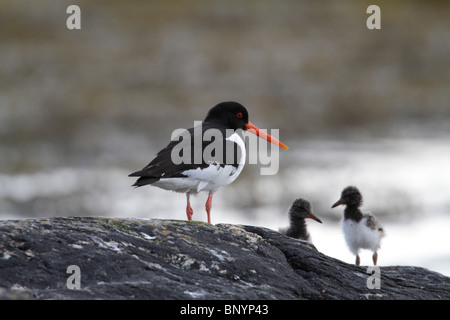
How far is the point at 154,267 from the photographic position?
497 centimetres

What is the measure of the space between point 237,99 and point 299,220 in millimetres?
11373

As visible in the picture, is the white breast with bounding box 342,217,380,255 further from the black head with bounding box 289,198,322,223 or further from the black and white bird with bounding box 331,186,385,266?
the black head with bounding box 289,198,322,223

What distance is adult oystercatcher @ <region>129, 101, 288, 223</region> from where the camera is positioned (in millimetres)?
7344

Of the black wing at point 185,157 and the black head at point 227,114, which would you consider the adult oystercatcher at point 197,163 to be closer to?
the black wing at point 185,157

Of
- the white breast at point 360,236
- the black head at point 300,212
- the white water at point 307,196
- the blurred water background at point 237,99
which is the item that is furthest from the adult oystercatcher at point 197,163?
the blurred water background at point 237,99

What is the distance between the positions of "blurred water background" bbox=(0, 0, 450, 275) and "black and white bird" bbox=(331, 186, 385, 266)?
365 cm

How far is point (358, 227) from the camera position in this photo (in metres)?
9.90

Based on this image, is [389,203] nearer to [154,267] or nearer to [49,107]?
[49,107]

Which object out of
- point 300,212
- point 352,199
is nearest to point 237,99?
point 352,199

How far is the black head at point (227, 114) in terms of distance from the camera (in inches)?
351

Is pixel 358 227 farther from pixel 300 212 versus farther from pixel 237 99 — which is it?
pixel 237 99

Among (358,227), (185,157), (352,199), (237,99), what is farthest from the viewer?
(237,99)

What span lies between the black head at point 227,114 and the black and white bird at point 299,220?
1.53m

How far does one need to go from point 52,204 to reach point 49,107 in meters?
5.17
